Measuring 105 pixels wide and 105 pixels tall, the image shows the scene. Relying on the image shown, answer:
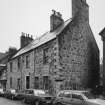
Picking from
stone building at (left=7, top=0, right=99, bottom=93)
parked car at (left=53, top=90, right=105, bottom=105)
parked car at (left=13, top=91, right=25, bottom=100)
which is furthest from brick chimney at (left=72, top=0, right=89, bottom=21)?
parked car at (left=53, top=90, right=105, bottom=105)

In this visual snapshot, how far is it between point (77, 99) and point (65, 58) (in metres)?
7.18

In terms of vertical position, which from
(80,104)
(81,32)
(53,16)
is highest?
(53,16)

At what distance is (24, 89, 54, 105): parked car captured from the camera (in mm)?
13180

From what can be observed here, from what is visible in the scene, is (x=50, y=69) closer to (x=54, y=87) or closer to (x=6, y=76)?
(x=54, y=87)

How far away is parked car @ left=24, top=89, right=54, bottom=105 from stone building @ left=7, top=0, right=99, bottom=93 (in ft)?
8.01

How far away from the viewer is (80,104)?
10172mm

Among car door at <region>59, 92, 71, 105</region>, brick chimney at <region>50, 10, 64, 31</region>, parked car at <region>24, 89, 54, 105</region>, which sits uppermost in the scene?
brick chimney at <region>50, 10, 64, 31</region>

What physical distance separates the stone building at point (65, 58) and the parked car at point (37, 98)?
2.44 metres

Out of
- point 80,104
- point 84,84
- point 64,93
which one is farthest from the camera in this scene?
point 84,84

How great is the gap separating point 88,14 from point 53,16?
4.24 meters

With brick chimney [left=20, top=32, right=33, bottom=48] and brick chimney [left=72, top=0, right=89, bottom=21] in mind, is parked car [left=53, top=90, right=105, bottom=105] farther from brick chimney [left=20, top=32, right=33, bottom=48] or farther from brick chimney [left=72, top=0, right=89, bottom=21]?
brick chimney [left=20, top=32, right=33, bottom=48]

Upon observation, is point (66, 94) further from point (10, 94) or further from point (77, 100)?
point (10, 94)

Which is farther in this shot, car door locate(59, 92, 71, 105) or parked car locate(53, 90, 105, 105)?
car door locate(59, 92, 71, 105)

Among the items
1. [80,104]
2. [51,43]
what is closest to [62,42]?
[51,43]
